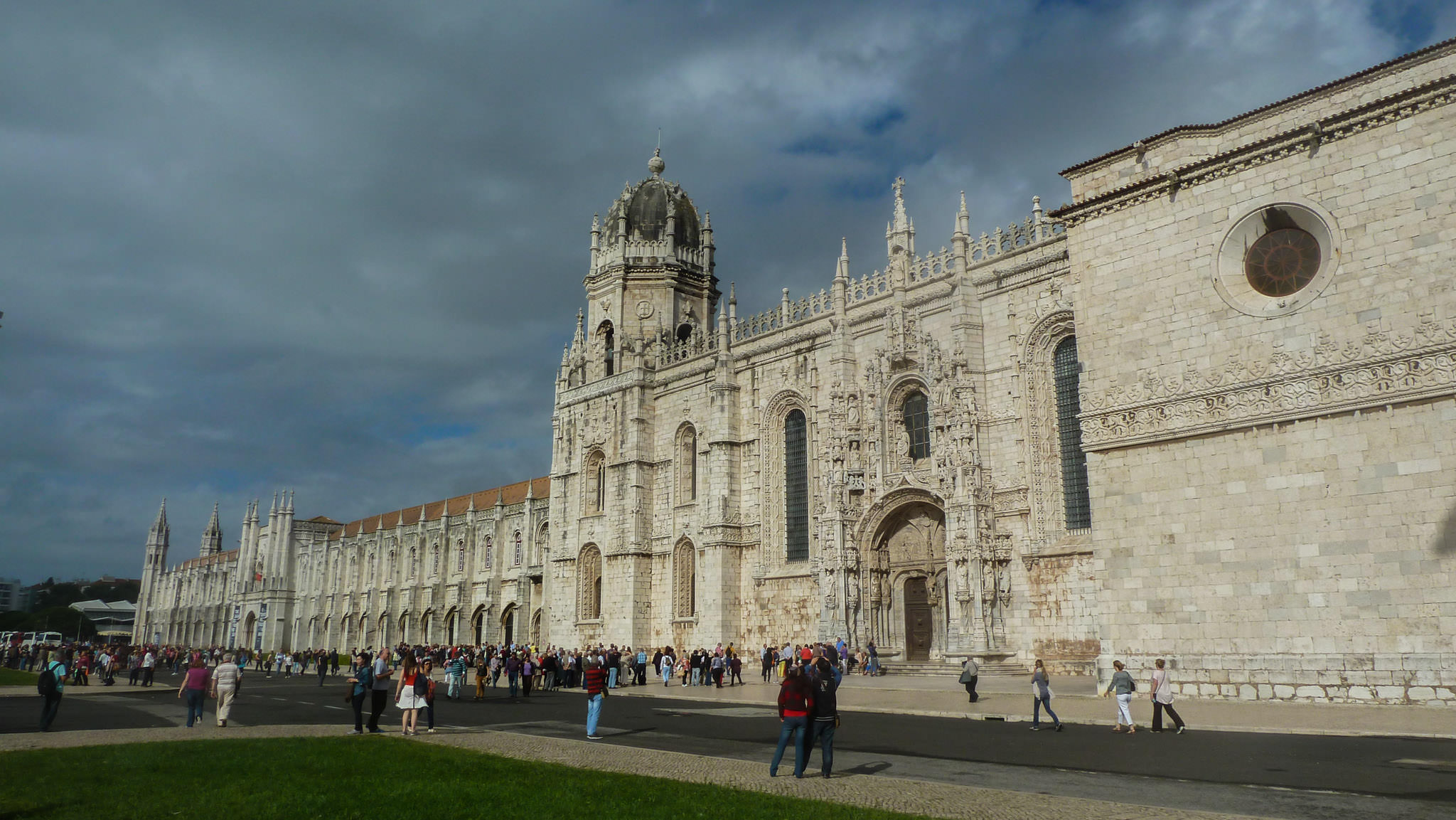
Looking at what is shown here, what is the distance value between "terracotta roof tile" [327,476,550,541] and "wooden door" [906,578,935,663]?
→ 29765 millimetres

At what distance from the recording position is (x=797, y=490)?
3466cm

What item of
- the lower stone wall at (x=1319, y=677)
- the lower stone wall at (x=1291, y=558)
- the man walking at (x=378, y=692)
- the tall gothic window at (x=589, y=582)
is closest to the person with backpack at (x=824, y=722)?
the man walking at (x=378, y=692)

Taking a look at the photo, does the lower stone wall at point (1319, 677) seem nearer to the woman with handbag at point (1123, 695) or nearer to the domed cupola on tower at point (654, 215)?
the woman with handbag at point (1123, 695)

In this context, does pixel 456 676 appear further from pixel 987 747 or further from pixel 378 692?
pixel 987 747

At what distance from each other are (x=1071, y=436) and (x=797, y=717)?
17918 mm

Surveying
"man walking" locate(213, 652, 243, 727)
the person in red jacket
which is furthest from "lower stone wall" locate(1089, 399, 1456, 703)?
"man walking" locate(213, 652, 243, 727)

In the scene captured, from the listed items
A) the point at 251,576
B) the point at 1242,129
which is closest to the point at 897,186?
the point at 1242,129

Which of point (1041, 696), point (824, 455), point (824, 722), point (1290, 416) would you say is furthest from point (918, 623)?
point (824, 722)

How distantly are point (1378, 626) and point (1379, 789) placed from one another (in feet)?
24.4

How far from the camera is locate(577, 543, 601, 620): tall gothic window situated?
41781 mm

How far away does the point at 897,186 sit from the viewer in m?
32.4

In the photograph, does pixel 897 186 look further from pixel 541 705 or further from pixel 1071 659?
pixel 541 705

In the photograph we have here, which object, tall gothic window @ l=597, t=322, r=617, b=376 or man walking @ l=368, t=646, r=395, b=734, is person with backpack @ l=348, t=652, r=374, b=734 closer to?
man walking @ l=368, t=646, r=395, b=734

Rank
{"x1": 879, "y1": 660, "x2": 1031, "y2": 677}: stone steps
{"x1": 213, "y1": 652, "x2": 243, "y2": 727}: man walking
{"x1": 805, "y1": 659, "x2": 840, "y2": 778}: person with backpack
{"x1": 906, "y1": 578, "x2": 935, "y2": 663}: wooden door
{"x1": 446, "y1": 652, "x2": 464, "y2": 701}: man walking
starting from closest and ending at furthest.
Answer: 1. {"x1": 805, "y1": 659, "x2": 840, "y2": 778}: person with backpack
2. {"x1": 213, "y1": 652, "x2": 243, "y2": 727}: man walking
3. {"x1": 879, "y1": 660, "x2": 1031, "y2": 677}: stone steps
4. {"x1": 446, "y1": 652, "x2": 464, "y2": 701}: man walking
5. {"x1": 906, "y1": 578, "x2": 935, "y2": 663}: wooden door
